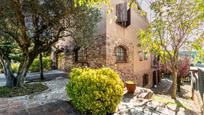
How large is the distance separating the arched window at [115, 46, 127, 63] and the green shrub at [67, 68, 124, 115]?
7.97m

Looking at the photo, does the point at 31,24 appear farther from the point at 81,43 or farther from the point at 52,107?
the point at 52,107

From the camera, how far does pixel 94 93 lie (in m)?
5.77

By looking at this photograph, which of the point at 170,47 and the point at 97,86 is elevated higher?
the point at 170,47

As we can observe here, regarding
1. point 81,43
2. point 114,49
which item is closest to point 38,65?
point 114,49

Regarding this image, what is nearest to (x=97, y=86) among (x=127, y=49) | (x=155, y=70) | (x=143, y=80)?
(x=127, y=49)

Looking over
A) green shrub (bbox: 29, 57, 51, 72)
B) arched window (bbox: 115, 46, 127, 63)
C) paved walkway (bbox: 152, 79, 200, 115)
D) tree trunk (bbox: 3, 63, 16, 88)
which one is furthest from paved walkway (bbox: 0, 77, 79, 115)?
green shrub (bbox: 29, 57, 51, 72)

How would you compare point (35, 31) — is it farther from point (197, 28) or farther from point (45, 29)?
point (197, 28)

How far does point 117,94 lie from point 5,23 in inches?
206

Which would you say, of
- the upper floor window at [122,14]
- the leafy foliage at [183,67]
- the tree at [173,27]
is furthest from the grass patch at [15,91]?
the leafy foliage at [183,67]

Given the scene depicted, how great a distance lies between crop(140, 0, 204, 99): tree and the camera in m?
10.2

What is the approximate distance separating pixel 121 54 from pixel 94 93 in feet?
30.2

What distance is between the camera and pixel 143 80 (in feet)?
60.4

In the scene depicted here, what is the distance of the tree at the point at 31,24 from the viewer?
764 cm

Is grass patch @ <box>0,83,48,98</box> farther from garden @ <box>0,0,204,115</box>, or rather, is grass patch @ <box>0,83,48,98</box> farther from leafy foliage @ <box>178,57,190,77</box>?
leafy foliage @ <box>178,57,190,77</box>
